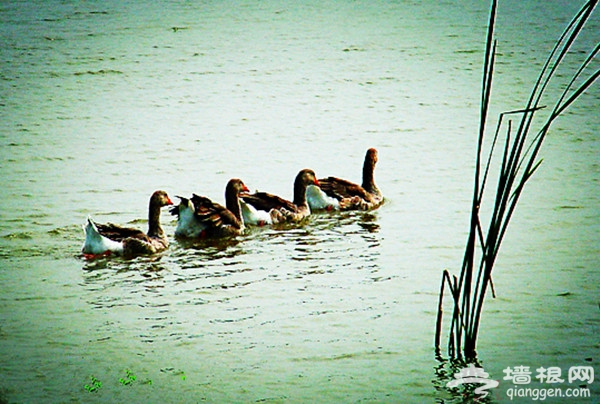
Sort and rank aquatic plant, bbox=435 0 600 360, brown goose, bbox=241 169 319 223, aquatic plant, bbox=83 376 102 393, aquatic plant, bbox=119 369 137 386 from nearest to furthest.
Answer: aquatic plant, bbox=435 0 600 360
aquatic plant, bbox=83 376 102 393
aquatic plant, bbox=119 369 137 386
brown goose, bbox=241 169 319 223

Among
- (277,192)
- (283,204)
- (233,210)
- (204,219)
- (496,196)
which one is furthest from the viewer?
(277,192)

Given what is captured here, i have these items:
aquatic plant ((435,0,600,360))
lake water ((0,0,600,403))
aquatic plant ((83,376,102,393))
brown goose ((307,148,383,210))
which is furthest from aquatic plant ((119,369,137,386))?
brown goose ((307,148,383,210))

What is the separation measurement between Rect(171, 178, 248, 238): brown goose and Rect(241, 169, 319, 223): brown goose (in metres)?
0.42

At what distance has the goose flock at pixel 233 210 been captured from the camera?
1038cm

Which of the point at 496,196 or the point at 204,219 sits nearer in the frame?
the point at 496,196

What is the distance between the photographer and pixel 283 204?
11.8 m

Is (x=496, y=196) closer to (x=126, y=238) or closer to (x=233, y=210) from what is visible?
(x=126, y=238)

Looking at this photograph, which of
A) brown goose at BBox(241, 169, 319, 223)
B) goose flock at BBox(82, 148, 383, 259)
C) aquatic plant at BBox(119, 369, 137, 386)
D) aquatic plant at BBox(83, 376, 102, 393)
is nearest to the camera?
aquatic plant at BBox(83, 376, 102, 393)

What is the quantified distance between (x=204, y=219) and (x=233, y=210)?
0.73 meters

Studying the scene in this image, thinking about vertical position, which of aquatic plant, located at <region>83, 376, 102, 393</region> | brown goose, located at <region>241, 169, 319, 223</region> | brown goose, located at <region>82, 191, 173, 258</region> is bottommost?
aquatic plant, located at <region>83, 376, 102, 393</region>

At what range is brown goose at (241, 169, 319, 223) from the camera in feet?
38.6

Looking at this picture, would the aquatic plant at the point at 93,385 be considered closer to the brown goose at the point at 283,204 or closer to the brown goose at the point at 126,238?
the brown goose at the point at 126,238

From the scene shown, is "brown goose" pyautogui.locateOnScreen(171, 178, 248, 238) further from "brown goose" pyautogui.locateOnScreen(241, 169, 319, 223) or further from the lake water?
"brown goose" pyautogui.locateOnScreen(241, 169, 319, 223)

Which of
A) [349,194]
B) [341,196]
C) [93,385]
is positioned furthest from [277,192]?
[93,385]
